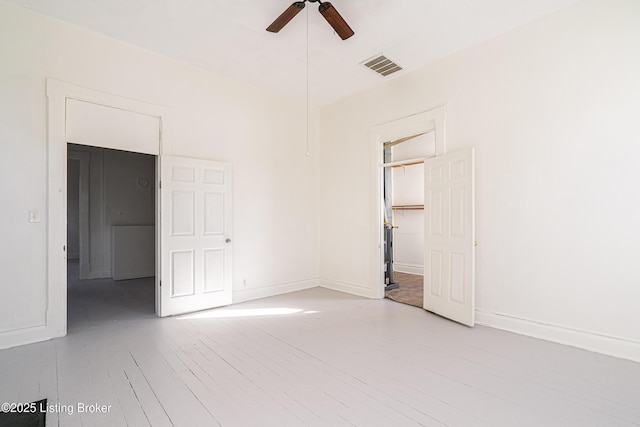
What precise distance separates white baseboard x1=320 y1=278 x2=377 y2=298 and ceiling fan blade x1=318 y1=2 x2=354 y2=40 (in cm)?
375

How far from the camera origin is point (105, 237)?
22.5ft

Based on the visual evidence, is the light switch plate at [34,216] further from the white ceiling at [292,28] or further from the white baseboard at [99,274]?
the white baseboard at [99,274]

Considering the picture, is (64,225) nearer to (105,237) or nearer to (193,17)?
(193,17)

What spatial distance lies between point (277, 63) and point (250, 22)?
3.14ft

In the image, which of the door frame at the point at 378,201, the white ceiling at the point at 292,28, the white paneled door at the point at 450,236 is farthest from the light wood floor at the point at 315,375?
the white ceiling at the point at 292,28

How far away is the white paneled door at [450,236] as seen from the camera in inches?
151

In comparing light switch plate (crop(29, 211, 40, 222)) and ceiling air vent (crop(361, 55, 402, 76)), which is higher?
ceiling air vent (crop(361, 55, 402, 76))

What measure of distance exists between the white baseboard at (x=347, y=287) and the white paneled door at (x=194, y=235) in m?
1.93

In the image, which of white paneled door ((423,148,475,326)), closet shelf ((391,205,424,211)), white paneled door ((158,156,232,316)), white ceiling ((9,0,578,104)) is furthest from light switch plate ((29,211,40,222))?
closet shelf ((391,205,424,211))

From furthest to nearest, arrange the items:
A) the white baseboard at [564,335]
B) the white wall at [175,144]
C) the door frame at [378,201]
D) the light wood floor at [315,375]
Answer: the door frame at [378,201], the white wall at [175,144], the white baseboard at [564,335], the light wood floor at [315,375]

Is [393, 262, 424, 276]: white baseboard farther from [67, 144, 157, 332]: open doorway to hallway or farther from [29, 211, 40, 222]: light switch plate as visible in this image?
[29, 211, 40, 222]: light switch plate

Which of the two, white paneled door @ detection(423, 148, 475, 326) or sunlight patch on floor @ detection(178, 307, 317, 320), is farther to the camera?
sunlight patch on floor @ detection(178, 307, 317, 320)

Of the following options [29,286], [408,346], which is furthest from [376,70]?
[29,286]

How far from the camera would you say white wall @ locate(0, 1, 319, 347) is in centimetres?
323
